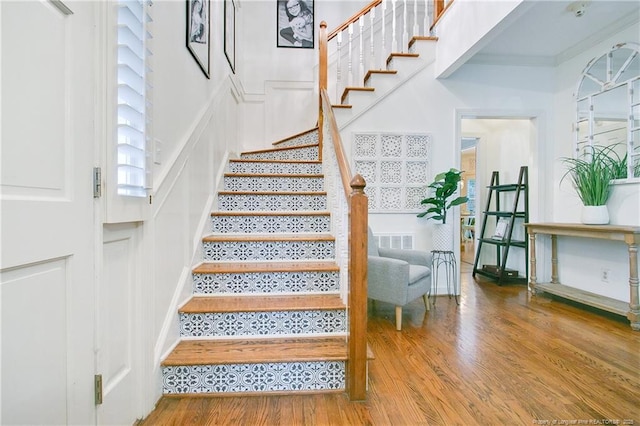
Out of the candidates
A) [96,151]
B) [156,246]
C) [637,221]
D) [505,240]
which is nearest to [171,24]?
[96,151]

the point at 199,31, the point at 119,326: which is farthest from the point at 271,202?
the point at 119,326

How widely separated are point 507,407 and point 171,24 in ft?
8.94

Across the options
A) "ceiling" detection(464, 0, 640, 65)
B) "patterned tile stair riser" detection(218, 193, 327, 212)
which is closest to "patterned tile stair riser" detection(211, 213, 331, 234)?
"patterned tile stair riser" detection(218, 193, 327, 212)

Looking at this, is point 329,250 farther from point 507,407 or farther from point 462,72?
point 462,72

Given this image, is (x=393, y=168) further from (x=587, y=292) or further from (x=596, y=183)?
(x=587, y=292)

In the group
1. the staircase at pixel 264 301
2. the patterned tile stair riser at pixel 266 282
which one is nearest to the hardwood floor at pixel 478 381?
the staircase at pixel 264 301

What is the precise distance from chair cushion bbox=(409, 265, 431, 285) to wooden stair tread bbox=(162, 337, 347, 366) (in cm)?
105

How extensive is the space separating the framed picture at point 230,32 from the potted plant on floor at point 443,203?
2.56m

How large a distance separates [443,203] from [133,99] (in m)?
2.94

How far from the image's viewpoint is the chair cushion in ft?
8.82

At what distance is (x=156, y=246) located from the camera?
156 centimetres

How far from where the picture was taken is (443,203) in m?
3.32

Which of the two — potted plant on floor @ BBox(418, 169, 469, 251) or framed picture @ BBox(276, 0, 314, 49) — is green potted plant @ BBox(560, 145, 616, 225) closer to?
potted plant on floor @ BBox(418, 169, 469, 251)

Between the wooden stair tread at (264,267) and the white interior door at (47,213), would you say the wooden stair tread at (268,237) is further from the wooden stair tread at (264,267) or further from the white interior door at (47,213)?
the white interior door at (47,213)
